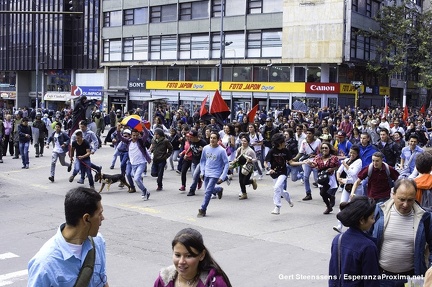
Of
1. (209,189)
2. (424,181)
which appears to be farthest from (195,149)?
(424,181)

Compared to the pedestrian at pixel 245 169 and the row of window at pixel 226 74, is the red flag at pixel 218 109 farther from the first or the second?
the row of window at pixel 226 74

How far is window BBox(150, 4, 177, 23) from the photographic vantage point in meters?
48.9

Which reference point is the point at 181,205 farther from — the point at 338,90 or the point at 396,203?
the point at 338,90

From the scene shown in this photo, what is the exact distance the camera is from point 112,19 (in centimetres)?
5391

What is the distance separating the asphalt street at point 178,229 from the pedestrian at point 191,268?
3.89 metres

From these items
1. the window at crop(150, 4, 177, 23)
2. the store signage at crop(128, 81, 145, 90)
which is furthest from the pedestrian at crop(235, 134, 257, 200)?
the store signage at crop(128, 81, 145, 90)

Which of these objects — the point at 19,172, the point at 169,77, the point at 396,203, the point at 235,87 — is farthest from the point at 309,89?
the point at 396,203

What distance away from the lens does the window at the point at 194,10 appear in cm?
4656

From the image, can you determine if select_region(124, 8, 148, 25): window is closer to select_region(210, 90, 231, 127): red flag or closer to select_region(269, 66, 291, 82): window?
select_region(269, 66, 291, 82): window

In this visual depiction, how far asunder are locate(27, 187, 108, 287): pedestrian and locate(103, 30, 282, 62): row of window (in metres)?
39.1

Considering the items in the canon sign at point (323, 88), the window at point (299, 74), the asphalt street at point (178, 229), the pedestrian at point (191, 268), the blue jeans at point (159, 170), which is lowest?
the asphalt street at point (178, 229)

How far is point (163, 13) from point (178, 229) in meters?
41.0

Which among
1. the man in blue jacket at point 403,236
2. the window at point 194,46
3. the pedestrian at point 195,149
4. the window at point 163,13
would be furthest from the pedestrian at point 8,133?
the window at point 163,13

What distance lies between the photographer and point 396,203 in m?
5.08
